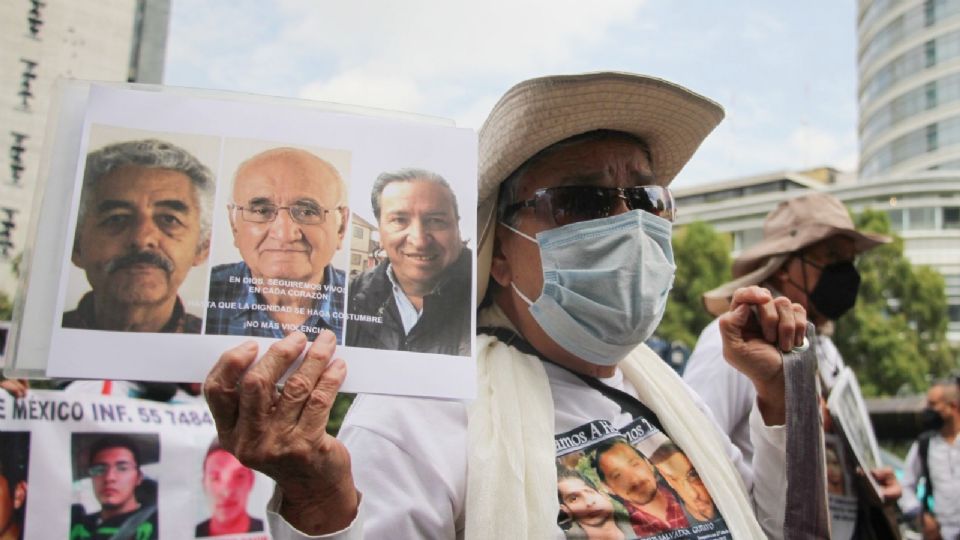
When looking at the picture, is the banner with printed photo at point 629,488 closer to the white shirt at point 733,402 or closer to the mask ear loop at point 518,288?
the mask ear loop at point 518,288

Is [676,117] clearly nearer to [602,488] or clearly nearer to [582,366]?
[582,366]

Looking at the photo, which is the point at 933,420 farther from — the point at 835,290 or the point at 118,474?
the point at 118,474

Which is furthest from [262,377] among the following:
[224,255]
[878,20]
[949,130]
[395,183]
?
[878,20]

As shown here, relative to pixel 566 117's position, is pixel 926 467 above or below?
below

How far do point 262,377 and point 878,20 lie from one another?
74.3 m

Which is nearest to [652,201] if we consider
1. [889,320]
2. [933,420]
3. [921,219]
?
[933,420]

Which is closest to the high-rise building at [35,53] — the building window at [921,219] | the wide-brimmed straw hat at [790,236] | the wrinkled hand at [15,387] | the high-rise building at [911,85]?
the wrinkled hand at [15,387]

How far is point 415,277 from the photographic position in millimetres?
1518

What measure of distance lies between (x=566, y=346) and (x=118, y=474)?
7.08ft

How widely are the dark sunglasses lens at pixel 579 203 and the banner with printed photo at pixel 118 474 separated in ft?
7.06

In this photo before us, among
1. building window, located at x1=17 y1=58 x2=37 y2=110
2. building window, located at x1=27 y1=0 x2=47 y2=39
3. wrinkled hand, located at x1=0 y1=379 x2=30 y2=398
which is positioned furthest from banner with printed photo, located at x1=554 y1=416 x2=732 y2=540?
building window, located at x1=17 y1=58 x2=37 y2=110

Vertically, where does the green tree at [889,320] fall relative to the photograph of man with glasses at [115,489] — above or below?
above

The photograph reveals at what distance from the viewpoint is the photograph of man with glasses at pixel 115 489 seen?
10.6 ft

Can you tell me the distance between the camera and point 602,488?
1.86 m
